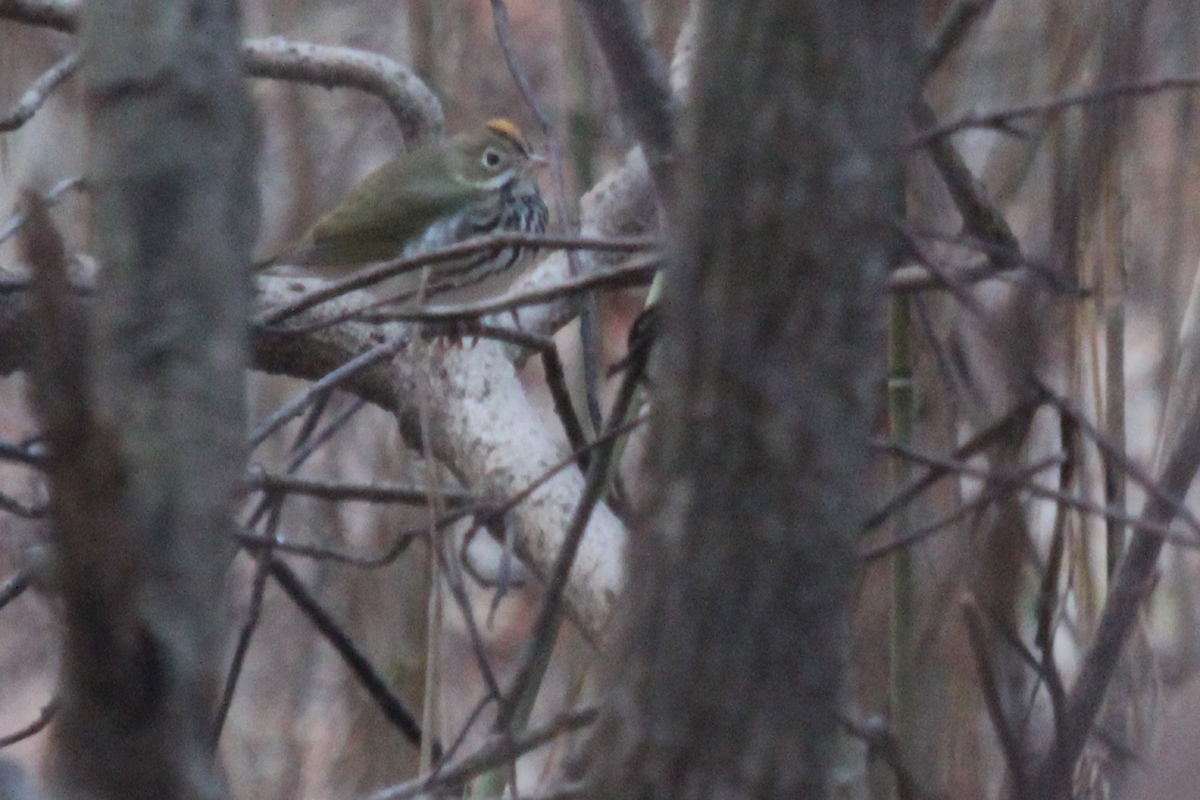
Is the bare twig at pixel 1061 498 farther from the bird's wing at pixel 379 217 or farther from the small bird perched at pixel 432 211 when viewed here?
the bird's wing at pixel 379 217

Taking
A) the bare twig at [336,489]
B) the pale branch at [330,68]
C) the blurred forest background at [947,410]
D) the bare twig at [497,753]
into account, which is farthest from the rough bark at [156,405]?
the pale branch at [330,68]

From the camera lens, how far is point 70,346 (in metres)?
0.48

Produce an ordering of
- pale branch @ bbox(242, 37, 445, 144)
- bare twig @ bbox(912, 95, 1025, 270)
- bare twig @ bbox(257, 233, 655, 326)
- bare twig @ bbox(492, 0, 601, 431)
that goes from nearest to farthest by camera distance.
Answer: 1. bare twig @ bbox(257, 233, 655, 326)
2. bare twig @ bbox(912, 95, 1025, 270)
3. bare twig @ bbox(492, 0, 601, 431)
4. pale branch @ bbox(242, 37, 445, 144)

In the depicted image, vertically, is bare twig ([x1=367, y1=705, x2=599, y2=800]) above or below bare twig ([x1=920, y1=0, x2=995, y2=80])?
below

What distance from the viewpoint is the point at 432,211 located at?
11.1ft

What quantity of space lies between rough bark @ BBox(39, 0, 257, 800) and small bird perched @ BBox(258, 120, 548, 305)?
8.27 ft

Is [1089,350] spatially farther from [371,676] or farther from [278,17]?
[278,17]

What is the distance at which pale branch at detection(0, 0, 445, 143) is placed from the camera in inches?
82.3

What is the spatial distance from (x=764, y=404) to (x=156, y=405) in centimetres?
23

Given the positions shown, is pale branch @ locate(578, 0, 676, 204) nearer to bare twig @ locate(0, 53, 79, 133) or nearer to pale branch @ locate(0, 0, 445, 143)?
bare twig @ locate(0, 53, 79, 133)

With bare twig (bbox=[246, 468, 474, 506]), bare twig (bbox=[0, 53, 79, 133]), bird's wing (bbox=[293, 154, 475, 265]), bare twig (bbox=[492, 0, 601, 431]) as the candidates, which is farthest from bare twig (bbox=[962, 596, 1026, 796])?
bird's wing (bbox=[293, 154, 475, 265])

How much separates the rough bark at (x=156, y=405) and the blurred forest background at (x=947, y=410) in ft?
0.50

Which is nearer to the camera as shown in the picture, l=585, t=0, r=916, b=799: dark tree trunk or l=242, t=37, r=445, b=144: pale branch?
l=585, t=0, r=916, b=799: dark tree trunk

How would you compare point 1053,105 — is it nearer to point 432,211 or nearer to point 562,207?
point 562,207
